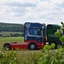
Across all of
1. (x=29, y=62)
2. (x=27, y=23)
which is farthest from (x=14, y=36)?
(x=29, y=62)

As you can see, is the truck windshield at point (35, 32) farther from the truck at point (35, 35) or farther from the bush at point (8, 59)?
the bush at point (8, 59)

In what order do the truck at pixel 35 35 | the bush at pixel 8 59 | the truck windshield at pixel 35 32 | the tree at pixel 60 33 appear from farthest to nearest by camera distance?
the truck windshield at pixel 35 32 < the truck at pixel 35 35 < the bush at pixel 8 59 < the tree at pixel 60 33

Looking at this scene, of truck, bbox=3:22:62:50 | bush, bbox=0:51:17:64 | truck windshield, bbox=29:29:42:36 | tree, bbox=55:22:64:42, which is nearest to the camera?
tree, bbox=55:22:64:42

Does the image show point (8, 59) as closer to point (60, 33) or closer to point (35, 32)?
point (60, 33)

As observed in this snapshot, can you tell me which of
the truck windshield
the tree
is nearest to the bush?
the tree

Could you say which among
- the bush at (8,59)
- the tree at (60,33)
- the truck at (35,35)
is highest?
the tree at (60,33)

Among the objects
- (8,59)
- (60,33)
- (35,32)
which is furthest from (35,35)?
(60,33)

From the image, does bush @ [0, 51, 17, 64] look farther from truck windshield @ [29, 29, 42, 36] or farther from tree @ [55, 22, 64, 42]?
truck windshield @ [29, 29, 42, 36]

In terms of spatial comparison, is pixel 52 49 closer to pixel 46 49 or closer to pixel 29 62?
pixel 46 49

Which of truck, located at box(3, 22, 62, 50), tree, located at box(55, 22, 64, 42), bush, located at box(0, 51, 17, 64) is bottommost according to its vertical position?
truck, located at box(3, 22, 62, 50)

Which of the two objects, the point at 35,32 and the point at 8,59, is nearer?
the point at 8,59

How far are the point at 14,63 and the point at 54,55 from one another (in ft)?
2.20

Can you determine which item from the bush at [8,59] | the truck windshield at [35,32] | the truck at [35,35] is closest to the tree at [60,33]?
the bush at [8,59]

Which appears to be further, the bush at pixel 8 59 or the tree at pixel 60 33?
the bush at pixel 8 59
